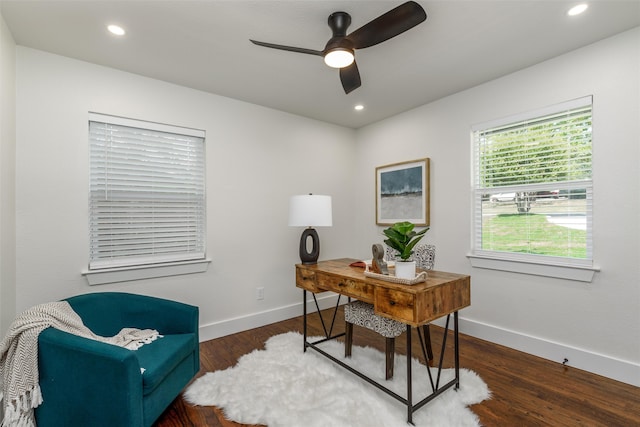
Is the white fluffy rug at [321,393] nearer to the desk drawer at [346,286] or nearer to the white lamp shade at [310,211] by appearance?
the desk drawer at [346,286]

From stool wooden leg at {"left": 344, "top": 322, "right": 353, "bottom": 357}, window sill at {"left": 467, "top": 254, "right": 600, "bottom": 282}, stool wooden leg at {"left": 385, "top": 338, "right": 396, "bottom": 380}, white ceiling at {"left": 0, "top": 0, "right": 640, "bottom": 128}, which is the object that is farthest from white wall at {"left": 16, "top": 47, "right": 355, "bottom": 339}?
window sill at {"left": 467, "top": 254, "right": 600, "bottom": 282}

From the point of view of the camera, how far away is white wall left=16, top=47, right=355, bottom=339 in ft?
7.31

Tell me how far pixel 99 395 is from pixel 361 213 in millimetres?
3379

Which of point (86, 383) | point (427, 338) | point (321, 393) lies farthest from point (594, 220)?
point (86, 383)

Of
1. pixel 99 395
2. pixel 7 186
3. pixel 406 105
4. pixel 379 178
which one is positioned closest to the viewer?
pixel 99 395

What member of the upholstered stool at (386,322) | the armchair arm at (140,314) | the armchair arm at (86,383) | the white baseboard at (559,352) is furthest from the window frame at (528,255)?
the armchair arm at (86,383)

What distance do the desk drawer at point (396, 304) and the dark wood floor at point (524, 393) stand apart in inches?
32.3

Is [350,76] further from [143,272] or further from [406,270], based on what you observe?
[143,272]

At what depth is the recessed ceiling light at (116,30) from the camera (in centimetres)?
199

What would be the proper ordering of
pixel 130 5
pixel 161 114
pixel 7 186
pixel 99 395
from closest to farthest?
1. pixel 99 395
2. pixel 130 5
3. pixel 7 186
4. pixel 161 114

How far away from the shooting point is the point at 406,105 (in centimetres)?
344

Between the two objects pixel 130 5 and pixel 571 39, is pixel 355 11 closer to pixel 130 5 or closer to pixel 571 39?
pixel 130 5

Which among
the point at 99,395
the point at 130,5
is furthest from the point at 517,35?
the point at 99,395

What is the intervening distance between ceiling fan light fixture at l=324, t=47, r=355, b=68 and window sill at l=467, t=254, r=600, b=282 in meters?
2.24
